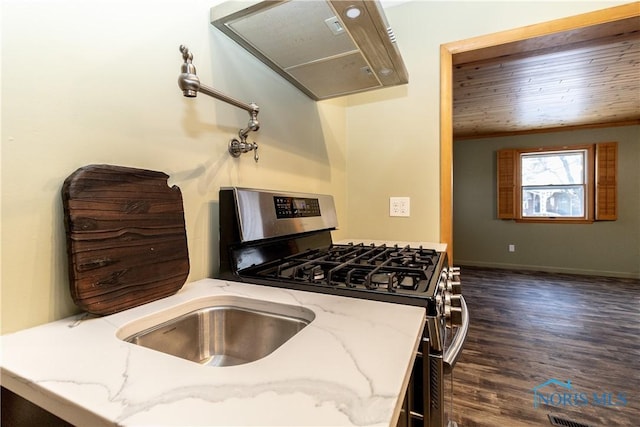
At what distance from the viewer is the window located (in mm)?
4293

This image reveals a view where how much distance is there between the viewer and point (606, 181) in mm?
4273

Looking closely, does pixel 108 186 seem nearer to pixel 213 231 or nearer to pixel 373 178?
pixel 213 231

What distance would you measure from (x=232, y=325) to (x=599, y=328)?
329cm

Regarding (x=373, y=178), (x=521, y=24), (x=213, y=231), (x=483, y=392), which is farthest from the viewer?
(x=373, y=178)

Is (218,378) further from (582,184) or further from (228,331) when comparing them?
(582,184)

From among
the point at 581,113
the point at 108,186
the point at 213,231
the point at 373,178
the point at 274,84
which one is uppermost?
the point at 581,113

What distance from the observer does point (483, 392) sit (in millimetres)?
1688

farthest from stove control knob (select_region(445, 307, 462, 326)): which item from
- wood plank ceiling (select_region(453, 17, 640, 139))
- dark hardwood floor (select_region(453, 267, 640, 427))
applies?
wood plank ceiling (select_region(453, 17, 640, 139))

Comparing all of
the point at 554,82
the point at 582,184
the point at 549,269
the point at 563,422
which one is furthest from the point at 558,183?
the point at 563,422

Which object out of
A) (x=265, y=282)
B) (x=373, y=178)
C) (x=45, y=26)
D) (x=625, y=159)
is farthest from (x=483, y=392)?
(x=625, y=159)

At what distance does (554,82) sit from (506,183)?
7.48 feet

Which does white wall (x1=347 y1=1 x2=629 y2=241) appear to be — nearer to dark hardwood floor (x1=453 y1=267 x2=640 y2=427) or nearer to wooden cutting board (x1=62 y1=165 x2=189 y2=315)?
dark hardwood floor (x1=453 y1=267 x2=640 y2=427)

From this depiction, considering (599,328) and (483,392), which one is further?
(599,328)

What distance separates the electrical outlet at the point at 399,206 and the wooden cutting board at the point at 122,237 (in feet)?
4.18
